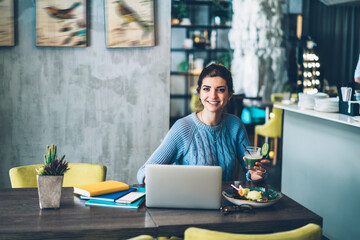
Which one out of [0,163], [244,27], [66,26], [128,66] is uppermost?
[244,27]

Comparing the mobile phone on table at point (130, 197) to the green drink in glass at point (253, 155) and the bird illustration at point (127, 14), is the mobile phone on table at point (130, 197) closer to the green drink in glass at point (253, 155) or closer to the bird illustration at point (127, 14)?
the green drink in glass at point (253, 155)

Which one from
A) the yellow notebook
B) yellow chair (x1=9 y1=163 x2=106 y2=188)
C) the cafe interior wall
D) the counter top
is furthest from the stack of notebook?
the counter top

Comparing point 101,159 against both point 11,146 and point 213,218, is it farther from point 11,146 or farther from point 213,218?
point 213,218

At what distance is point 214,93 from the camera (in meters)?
2.43

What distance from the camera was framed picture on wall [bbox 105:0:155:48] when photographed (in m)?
3.47

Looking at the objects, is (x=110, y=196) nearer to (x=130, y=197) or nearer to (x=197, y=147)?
(x=130, y=197)

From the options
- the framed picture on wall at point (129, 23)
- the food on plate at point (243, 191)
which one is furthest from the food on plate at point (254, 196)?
the framed picture on wall at point (129, 23)

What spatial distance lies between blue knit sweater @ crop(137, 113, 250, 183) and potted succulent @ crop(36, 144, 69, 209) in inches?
25.6

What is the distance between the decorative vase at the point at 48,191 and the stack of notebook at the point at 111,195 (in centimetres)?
15

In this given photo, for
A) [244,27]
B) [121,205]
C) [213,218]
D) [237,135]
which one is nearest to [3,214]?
[121,205]

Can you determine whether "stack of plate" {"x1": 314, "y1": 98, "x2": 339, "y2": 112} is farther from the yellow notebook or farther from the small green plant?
the small green plant

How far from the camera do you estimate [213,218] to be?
1747mm

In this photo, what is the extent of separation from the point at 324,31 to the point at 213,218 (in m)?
9.86

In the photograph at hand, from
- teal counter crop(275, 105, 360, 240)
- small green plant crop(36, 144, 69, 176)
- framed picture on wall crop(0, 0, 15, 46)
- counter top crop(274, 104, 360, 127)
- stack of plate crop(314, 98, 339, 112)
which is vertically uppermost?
framed picture on wall crop(0, 0, 15, 46)
